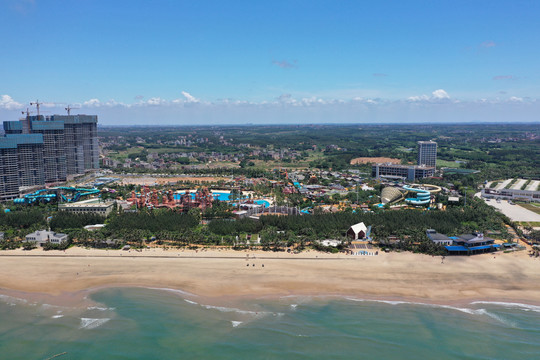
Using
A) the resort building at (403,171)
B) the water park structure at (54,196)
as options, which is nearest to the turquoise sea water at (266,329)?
the water park structure at (54,196)

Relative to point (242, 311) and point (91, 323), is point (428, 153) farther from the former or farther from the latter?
point (91, 323)

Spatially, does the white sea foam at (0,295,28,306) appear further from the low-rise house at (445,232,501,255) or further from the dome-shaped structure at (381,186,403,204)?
the dome-shaped structure at (381,186,403,204)

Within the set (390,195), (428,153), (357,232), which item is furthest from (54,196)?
(428,153)

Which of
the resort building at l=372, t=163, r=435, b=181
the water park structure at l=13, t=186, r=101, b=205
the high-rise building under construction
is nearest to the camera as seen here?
the water park structure at l=13, t=186, r=101, b=205

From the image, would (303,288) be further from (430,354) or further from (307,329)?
(430,354)

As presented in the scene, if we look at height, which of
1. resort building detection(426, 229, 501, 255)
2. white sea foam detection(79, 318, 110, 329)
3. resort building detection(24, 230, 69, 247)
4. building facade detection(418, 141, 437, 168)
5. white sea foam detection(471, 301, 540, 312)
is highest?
building facade detection(418, 141, 437, 168)

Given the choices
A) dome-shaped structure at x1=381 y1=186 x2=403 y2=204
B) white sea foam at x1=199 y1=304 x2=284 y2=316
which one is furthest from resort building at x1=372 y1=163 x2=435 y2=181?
white sea foam at x1=199 y1=304 x2=284 y2=316

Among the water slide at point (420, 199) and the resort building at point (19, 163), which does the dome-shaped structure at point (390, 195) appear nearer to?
the water slide at point (420, 199)
